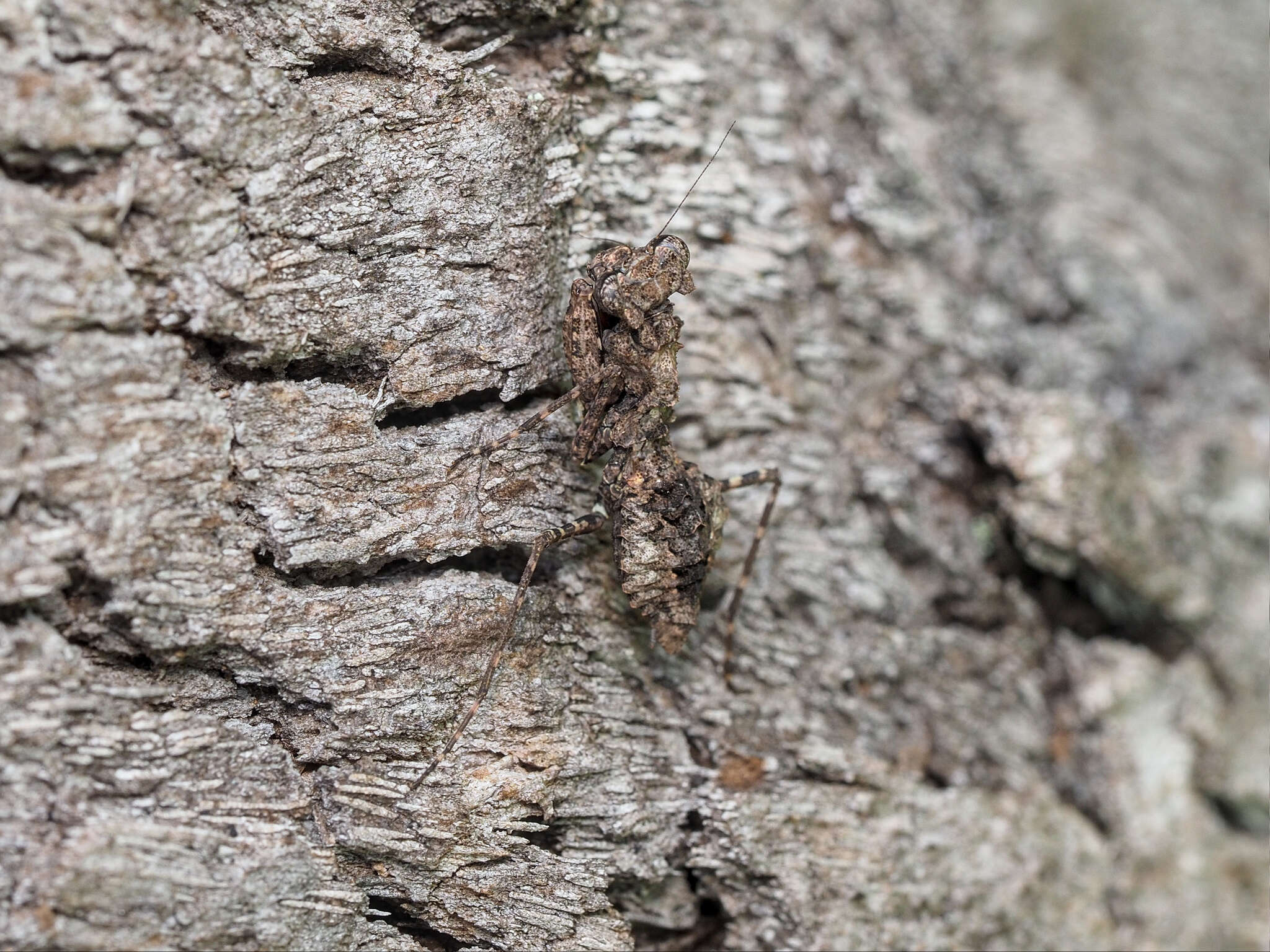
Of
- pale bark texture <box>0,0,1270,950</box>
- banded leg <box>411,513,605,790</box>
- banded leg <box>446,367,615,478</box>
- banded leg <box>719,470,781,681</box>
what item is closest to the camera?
pale bark texture <box>0,0,1270,950</box>

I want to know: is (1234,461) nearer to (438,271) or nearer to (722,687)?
(722,687)

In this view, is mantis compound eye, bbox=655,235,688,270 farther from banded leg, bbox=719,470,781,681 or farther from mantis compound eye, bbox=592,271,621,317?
banded leg, bbox=719,470,781,681

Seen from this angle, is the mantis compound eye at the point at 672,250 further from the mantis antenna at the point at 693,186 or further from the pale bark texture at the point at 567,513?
the pale bark texture at the point at 567,513

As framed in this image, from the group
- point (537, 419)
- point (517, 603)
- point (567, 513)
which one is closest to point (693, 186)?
point (537, 419)

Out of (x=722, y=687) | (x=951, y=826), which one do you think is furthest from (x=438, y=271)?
(x=951, y=826)

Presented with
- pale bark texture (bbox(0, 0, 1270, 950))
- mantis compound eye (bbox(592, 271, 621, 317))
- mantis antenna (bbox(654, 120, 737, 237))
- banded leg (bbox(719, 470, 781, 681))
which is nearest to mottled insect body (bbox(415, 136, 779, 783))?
mantis compound eye (bbox(592, 271, 621, 317))

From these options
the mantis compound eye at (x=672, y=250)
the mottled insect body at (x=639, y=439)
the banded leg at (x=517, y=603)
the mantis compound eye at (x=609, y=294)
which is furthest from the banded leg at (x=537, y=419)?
the mantis compound eye at (x=672, y=250)

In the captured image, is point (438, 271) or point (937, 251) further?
point (937, 251)
